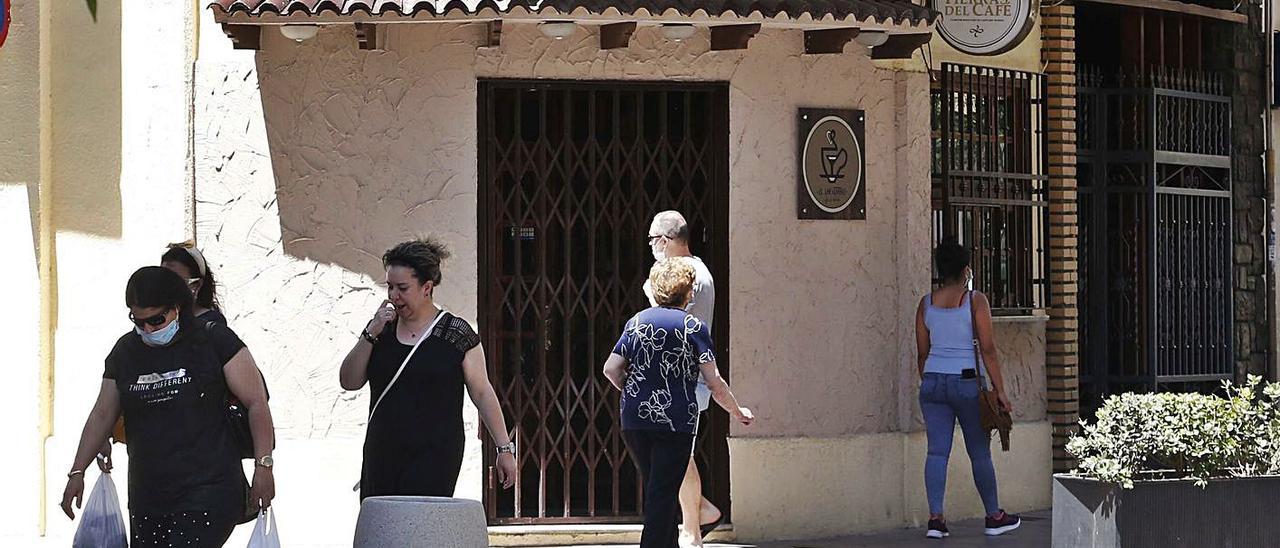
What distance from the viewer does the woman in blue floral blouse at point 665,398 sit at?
8.41 metres

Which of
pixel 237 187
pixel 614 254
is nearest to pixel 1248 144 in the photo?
pixel 614 254

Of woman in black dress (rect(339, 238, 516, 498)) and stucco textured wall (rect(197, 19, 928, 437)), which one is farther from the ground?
stucco textured wall (rect(197, 19, 928, 437))

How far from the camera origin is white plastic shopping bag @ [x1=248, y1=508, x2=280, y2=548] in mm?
6523

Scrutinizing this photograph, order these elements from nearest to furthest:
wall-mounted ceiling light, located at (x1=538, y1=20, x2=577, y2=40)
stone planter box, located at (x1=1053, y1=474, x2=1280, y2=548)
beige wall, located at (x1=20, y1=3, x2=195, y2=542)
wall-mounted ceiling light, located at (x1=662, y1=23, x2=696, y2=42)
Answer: stone planter box, located at (x1=1053, y1=474, x2=1280, y2=548), wall-mounted ceiling light, located at (x1=538, y1=20, x2=577, y2=40), wall-mounted ceiling light, located at (x1=662, y1=23, x2=696, y2=42), beige wall, located at (x1=20, y1=3, x2=195, y2=542)

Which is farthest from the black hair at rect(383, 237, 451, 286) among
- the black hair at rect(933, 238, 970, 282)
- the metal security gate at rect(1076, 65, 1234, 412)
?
the metal security gate at rect(1076, 65, 1234, 412)

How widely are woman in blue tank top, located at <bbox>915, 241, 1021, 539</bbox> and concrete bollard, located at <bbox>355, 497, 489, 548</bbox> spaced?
511cm

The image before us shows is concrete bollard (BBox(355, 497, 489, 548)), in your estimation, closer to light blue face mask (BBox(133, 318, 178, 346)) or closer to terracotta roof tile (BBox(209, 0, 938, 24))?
light blue face mask (BBox(133, 318, 178, 346))

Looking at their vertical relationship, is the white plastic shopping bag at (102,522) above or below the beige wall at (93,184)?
below

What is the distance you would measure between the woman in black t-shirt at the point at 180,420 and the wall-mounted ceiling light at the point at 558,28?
3698mm

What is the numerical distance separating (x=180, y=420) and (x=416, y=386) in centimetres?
101

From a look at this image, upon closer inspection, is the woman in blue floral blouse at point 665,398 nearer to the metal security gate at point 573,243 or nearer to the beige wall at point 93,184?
the metal security gate at point 573,243

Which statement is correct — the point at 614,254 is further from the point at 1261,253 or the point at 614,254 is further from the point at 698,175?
the point at 1261,253

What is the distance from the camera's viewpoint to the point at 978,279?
11.8m

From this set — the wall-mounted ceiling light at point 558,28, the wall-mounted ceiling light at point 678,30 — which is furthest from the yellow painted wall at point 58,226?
the wall-mounted ceiling light at point 678,30
